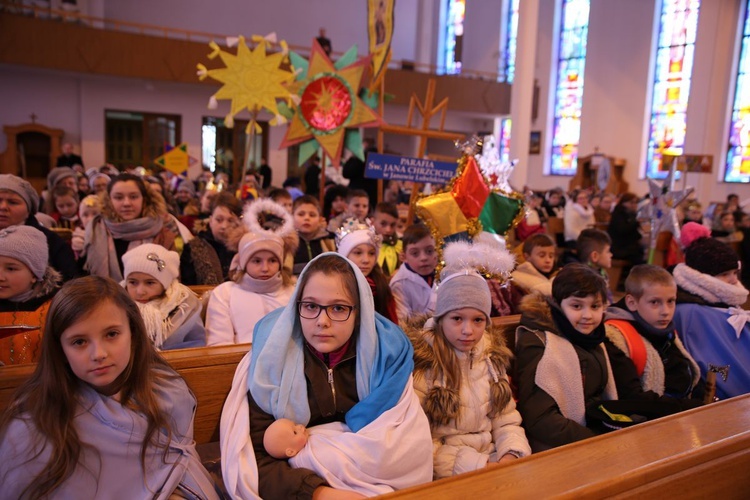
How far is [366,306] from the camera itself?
6.06ft

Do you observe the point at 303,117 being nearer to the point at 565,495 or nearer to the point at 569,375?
the point at 569,375

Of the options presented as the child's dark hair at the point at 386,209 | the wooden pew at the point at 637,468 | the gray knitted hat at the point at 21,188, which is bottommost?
the wooden pew at the point at 637,468

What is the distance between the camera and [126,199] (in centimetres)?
351

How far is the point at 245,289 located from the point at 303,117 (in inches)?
117

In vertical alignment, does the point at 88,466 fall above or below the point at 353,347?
below

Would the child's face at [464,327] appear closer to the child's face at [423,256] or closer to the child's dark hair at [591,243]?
the child's face at [423,256]

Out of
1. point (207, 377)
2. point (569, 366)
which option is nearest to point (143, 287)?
point (207, 377)

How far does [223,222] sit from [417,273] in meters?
1.44

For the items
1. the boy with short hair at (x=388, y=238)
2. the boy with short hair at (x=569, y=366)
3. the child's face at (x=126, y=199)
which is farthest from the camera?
the boy with short hair at (x=388, y=238)

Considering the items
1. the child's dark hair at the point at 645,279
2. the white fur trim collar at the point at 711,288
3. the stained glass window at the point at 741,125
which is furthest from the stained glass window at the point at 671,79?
the child's dark hair at the point at 645,279

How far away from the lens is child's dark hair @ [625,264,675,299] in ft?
8.69

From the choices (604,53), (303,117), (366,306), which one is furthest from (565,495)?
(604,53)

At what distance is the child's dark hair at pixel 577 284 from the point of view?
235 cm

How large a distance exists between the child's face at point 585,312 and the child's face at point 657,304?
0.42 m
